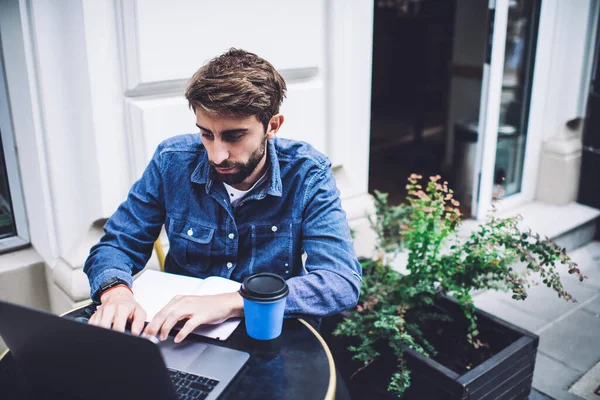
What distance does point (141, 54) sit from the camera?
224cm

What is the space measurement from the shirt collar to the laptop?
2.27 feet

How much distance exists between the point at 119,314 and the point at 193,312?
0.19 meters

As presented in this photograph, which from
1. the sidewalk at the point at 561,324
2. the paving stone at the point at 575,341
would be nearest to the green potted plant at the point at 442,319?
the sidewalk at the point at 561,324

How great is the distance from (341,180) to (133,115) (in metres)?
1.29

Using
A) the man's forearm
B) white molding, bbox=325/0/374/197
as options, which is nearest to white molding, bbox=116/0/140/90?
white molding, bbox=325/0/374/197

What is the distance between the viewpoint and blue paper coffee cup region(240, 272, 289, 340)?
1.35 meters

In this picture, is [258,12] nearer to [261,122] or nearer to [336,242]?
[261,122]

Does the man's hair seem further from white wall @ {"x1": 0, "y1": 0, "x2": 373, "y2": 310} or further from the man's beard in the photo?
white wall @ {"x1": 0, "y1": 0, "x2": 373, "y2": 310}

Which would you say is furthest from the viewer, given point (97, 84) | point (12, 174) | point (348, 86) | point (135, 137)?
point (348, 86)

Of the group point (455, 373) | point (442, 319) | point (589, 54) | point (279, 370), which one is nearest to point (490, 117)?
point (589, 54)

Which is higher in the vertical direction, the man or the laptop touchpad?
the man

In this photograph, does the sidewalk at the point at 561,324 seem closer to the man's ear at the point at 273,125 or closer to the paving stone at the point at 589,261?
the paving stone at the point at 589,261

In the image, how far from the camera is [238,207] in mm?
1823

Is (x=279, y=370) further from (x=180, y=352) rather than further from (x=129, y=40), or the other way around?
(x=129, y=40)
